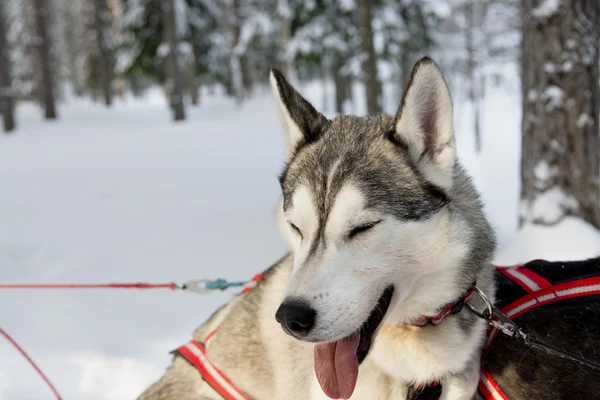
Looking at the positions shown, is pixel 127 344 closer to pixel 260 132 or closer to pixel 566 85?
pixel 566 85

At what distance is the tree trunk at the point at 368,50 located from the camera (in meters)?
11.8

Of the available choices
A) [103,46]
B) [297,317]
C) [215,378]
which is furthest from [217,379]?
[103,46]

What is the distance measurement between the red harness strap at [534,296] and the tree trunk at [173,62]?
15.2 meters

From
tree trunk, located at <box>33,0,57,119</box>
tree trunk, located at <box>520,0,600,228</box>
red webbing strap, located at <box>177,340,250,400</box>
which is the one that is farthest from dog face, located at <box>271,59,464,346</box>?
A: tree trunk, located at <box>33,0,57,119</box>

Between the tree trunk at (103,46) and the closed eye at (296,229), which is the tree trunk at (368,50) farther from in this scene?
the tree trunk at (103,46)

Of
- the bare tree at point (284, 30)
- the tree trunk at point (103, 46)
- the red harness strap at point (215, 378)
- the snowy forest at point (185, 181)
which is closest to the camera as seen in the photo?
the red harness strap at point (215, 378)

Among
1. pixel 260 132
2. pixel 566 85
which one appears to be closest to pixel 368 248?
pixel 566 85

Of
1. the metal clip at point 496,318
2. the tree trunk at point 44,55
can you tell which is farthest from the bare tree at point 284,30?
the metal clip at point 496,318

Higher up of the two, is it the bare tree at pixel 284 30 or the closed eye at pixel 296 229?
the bare tree at pixel 284 30

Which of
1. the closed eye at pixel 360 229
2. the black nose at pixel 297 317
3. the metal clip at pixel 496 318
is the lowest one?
the metal clip at pixel 496 318

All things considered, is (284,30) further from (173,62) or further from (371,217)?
(371,217)

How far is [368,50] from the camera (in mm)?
12320

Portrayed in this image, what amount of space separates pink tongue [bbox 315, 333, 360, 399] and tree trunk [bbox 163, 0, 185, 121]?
15259 millimetres

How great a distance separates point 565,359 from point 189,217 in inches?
241
